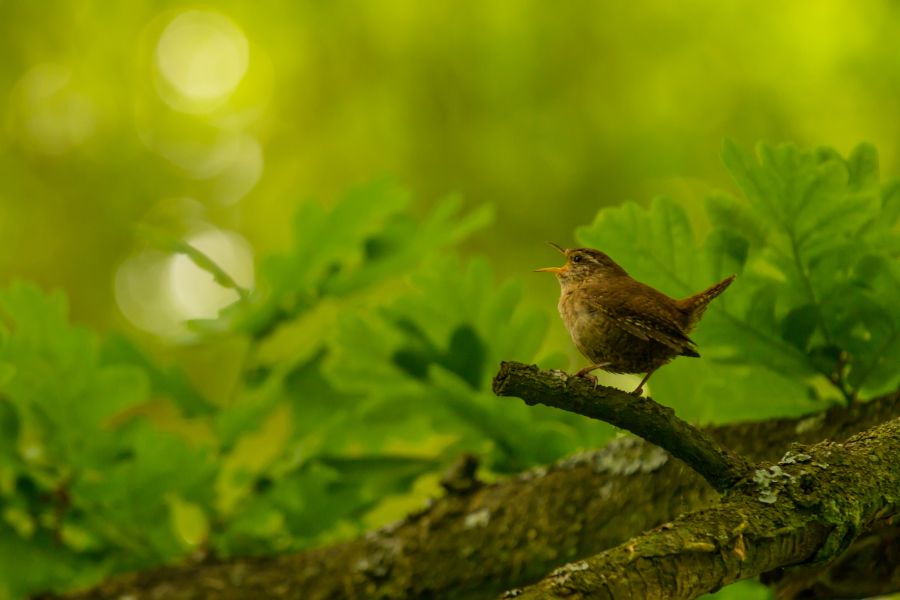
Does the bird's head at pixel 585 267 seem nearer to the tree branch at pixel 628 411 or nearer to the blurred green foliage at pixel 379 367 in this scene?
the blurred green foliage at pixel 379 367

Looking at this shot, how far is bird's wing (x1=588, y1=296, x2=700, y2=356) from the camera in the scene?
3.16 ft

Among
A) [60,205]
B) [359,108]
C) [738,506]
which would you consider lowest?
[738,506]

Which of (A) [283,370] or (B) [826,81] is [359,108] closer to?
(B) [826,81]

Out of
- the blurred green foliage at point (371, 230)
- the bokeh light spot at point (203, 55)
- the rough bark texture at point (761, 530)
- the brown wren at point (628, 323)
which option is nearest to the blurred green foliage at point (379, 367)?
the blurred green foliage at point (371, 230)

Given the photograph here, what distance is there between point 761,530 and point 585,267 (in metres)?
0.40

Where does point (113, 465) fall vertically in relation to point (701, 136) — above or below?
below

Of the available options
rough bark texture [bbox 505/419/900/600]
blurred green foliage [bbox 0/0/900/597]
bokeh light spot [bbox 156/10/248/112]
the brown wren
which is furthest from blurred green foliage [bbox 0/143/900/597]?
bokeh light spot [bbox 156/10/248/112]

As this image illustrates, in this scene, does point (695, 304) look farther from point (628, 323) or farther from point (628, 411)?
point (628, 411)

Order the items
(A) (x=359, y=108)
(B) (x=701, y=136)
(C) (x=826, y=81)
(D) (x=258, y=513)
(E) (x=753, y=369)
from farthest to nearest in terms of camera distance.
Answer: (A) (x=359, y=108) < (B) (x=701, y=136) < (C) (x=826, y=81) < (D) (x=258, y=513) < (E) (x=753, y=369)

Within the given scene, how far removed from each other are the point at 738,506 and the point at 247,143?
4.02 metres

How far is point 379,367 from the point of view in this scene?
1.63m

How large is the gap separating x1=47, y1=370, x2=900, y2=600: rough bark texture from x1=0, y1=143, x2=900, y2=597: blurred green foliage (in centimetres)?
7

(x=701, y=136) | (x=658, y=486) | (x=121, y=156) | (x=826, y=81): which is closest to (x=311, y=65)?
(x=121, y=156)

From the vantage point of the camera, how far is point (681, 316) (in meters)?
1.05
